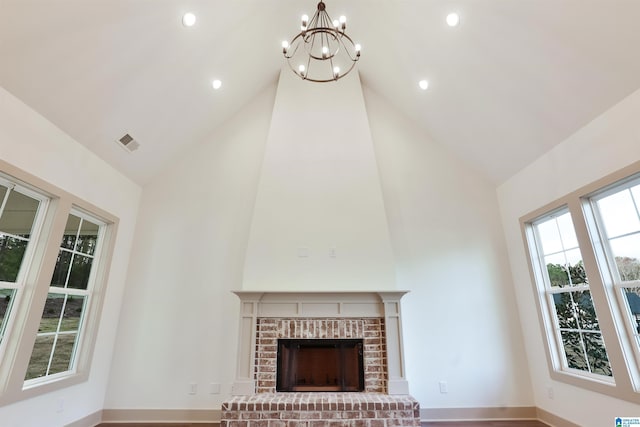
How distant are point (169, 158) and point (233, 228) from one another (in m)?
1.52

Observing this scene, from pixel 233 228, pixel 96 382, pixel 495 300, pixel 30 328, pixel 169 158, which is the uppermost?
pixel 169 158

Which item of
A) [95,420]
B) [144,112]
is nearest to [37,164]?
[144,112]

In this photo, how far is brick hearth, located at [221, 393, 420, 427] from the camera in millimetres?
3357

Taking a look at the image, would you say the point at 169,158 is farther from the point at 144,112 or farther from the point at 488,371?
the point at 488,371

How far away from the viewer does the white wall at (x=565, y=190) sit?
110 inches

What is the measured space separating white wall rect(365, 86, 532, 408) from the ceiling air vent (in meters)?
3.54

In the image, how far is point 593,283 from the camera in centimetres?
312

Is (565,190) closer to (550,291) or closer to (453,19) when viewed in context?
(550,291)

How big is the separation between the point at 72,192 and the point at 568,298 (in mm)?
5869

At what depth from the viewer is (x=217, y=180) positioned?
4.78 metres

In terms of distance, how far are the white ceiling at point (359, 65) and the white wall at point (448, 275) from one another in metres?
0.46

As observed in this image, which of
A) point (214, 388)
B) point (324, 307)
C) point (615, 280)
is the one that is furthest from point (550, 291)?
point (214, 388)

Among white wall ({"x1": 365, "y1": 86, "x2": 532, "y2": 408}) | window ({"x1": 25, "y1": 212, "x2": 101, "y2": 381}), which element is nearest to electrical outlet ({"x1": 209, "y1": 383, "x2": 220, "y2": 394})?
window ({"x1": 25, "y1": 212, "x2": 101, "y2": 381})

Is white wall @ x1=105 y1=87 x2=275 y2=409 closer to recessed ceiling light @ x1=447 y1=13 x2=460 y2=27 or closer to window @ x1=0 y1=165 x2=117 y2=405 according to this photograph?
window @ x1=0 y1=165 x2=117 y2=405
